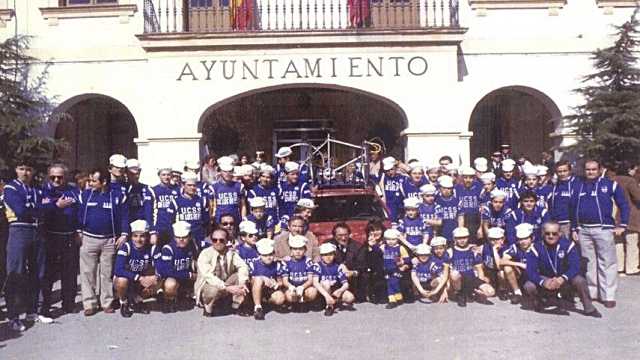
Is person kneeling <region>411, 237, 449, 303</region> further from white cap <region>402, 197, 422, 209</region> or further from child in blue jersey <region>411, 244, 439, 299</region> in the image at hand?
white cap <region>402, 197, 422, 209</region>

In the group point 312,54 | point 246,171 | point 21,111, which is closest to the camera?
point 246,171

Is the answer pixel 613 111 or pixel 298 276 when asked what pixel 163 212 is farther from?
pixel 613 111

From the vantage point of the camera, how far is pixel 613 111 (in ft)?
40.8

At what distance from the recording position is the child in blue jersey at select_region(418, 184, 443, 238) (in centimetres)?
998

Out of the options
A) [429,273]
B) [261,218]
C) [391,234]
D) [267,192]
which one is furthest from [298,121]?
[429,273]

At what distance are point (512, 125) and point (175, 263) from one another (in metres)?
10.9

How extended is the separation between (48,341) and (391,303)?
418 cm

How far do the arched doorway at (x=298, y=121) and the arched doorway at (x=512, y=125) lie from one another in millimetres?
2143

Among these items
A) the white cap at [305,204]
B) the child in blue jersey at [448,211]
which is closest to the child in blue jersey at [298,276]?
the white cap at [305,204]

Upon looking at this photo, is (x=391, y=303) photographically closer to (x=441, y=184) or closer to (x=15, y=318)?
(x=441, y=184)

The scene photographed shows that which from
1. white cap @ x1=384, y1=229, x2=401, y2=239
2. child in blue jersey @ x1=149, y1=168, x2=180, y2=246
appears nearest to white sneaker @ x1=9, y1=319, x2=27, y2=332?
child in blue jersey @ x1=149, y1=168, x2=180, y2=246

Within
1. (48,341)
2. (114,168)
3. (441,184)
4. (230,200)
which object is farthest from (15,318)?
(441,184)

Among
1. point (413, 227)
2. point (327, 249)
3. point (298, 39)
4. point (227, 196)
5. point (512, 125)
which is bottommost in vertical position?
point (327, 249)

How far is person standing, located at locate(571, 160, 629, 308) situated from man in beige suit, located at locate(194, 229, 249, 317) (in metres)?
4.44
